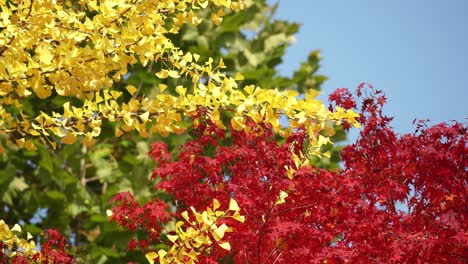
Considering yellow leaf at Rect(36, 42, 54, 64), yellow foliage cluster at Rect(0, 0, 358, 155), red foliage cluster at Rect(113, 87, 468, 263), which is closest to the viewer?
yellow leaf at Rect(36, 42, 54, 64)

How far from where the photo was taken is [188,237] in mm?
3734

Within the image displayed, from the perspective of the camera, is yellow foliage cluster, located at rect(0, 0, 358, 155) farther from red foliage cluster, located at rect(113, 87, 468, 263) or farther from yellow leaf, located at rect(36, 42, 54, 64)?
red foliage cluster, located at rect(113, 87, 468, 263)

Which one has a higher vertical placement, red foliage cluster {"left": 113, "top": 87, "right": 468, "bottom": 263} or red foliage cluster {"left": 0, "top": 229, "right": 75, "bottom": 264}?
red foliage cluster {"left": 113, "top": 87, "right": 468, "bottom": 263}

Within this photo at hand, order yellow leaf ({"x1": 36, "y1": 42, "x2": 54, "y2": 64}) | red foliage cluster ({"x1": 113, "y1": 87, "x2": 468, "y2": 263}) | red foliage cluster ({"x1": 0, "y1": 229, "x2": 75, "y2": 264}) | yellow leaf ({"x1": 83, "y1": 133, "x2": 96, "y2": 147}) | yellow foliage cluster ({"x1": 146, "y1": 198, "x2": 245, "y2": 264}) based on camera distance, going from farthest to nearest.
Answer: red foliage cluster ({"x1": 0, "y1": 229, "x2": 75, "y2": 264}) < red foliage cluster ({"x1": 113, "y1": 87, "x2": 468, "y2": 263}) < yellow leaf ({"x1": 83, "y1": 133, "x2": 96, "y2": 147}) < yellow leaf ({"x1": 36, "y1": 42, "x2": 54, "y2": 64}) < yellow foliage cluster ({"x1": 146, "y1": 198, "x2": 245, "y2": 264})

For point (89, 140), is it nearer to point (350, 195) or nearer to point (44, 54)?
point (44, 54)

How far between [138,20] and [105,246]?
7.67 metres

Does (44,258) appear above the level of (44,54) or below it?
below

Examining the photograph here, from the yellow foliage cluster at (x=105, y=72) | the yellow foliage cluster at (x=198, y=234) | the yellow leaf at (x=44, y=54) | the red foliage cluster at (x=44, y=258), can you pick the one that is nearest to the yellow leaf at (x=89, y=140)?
the yellow foliage cluster at (x=105, y=72)

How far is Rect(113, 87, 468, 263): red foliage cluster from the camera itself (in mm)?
5297

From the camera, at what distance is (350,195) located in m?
5.77

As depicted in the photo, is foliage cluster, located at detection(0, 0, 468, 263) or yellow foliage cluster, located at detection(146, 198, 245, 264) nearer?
yellow foliage cluster, located at detection(146, 198, 245, 264)

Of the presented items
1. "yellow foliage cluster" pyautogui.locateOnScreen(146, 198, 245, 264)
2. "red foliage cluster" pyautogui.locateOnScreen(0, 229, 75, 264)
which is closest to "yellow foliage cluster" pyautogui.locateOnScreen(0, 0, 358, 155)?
"yellow foliage cluster" pyautogui.locateOnScreen(146, 198, 245, 264)

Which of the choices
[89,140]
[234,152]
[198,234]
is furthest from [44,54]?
[234,152]

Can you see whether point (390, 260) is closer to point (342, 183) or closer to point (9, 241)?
point (342, 183)
